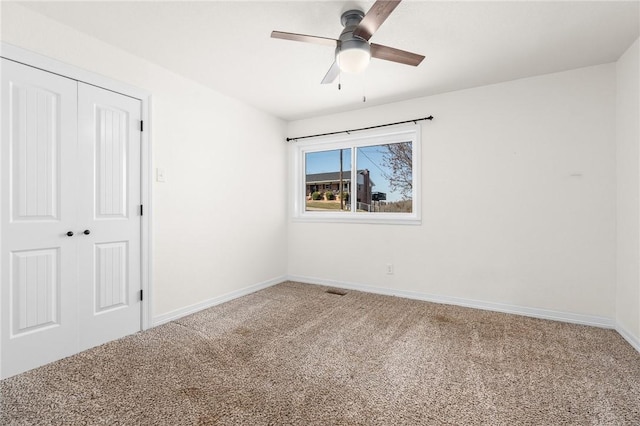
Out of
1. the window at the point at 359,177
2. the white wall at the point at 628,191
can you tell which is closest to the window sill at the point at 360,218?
the window at the point at 359,177

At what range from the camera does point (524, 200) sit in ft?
10.2

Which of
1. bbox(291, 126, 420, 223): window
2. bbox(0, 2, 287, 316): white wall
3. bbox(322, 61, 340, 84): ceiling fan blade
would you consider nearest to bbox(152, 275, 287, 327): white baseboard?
bbox(0, 2, 287, 316): white wall

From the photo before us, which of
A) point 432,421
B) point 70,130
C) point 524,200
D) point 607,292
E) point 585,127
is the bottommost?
point 432,421

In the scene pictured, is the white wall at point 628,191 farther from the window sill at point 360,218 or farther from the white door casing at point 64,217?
the white door casing at point 64,217

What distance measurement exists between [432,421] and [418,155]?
2812mm

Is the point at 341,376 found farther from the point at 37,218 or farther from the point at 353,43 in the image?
the point at 37,218

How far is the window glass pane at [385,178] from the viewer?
3877 mm

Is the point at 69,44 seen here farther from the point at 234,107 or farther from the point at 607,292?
the point at 607,292

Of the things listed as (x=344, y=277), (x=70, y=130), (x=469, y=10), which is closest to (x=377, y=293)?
(x=344, y=277)

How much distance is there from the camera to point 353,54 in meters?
2.01

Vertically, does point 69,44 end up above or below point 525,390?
above

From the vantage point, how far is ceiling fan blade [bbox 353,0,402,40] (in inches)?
63.6

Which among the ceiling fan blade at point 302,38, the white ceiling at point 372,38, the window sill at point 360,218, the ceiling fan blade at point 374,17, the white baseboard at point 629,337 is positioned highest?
the white ceiling at point 372,38

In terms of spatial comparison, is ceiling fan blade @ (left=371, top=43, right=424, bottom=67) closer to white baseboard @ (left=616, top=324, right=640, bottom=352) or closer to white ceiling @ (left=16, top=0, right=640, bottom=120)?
white ceiling @ (left=16, top=0, right=640, bottom=120)
